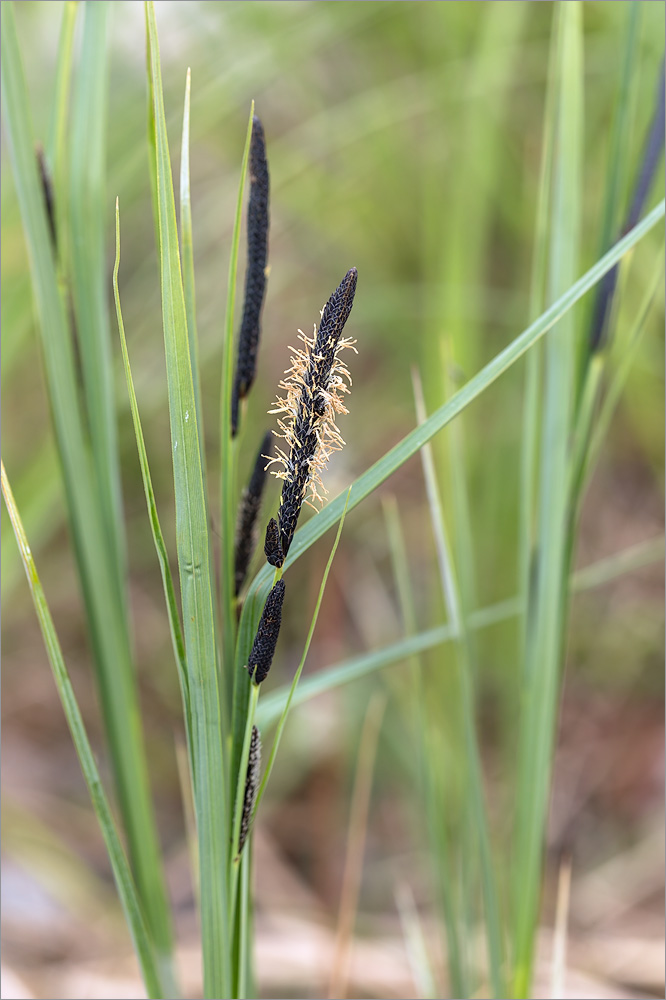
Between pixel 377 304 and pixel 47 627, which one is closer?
pixel 47 627

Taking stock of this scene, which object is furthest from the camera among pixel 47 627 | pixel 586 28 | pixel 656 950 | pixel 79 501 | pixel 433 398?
pixel 586 28

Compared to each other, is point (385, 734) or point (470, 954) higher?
point (385, 734)

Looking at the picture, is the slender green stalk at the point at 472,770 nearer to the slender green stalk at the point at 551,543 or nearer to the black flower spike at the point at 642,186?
the slender green stalk at the point at 551,543

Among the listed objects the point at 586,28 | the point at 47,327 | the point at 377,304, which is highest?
the point at 586,28

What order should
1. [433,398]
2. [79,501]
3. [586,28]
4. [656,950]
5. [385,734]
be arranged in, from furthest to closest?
[586,28] → [385,734] → [433,398] → [656,950] → [79,501]

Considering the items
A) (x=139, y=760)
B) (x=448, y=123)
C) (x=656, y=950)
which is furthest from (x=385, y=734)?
(x=448, y=123)

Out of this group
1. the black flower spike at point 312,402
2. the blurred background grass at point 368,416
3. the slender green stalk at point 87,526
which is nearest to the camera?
the black flower spike at point 312,402

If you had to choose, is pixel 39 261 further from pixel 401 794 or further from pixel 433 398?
pixel 401 794

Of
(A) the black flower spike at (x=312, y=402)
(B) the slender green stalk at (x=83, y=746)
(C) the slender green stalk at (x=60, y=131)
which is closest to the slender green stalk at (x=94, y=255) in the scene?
(C) the slender green stalk at (x=60, y=131)
